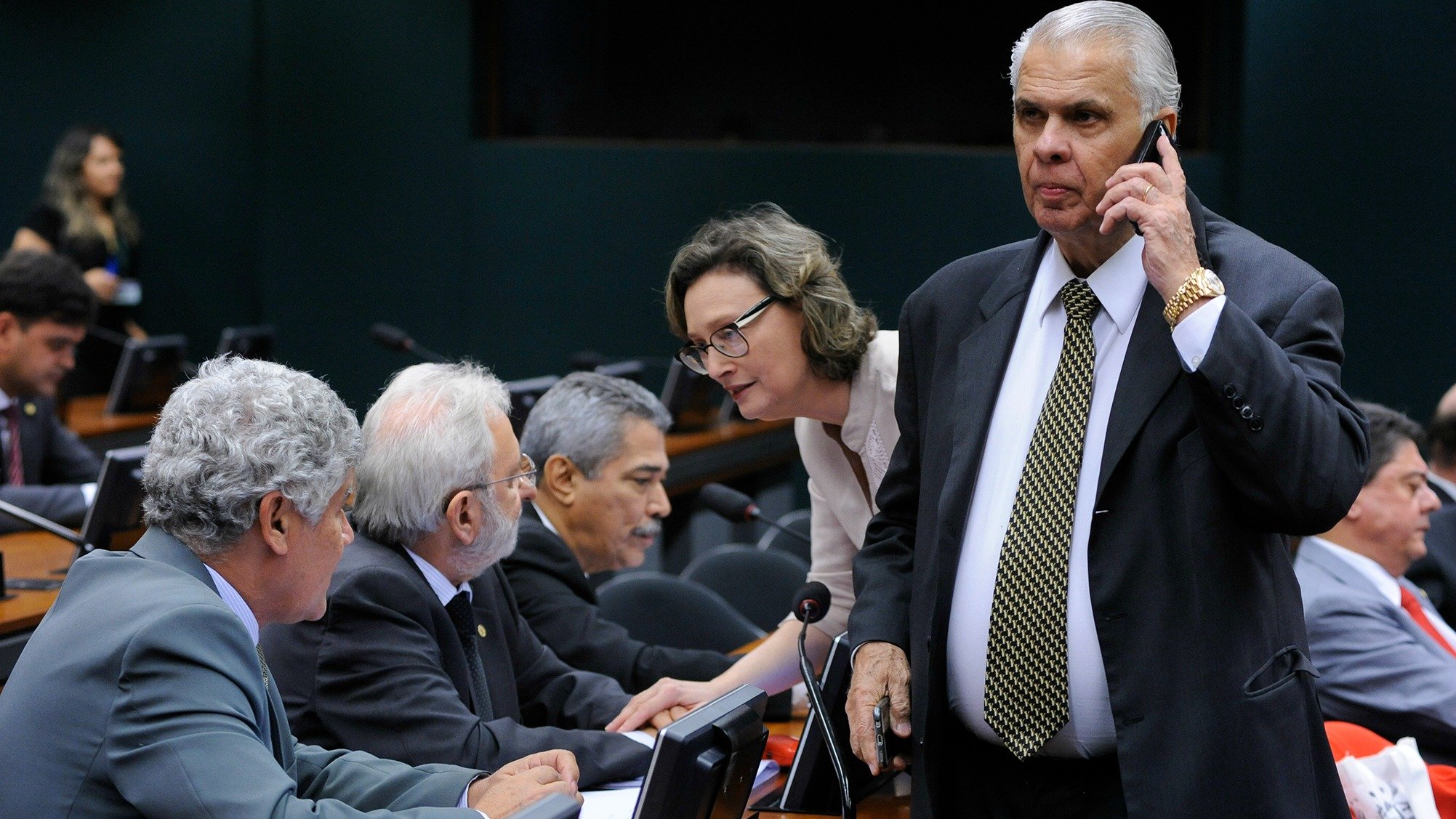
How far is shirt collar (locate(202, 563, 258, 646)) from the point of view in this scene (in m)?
1.53

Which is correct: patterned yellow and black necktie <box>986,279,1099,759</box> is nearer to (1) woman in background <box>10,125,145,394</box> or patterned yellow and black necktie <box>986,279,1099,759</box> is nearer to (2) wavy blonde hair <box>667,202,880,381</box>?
(2) wavy blonde hair <box>667,202,880,381</box>

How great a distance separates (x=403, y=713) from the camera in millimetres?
1953

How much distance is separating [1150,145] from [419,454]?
1.08 m

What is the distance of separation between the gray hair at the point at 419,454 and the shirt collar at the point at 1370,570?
1706 mm

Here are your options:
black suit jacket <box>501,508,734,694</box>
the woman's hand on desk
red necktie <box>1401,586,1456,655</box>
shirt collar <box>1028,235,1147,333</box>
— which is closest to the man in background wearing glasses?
the woman's hand on desk

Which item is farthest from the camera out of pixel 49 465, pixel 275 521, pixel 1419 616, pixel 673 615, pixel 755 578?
pixel 49 465

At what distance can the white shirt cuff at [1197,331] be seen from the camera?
143cm

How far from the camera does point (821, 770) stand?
77.1 inches

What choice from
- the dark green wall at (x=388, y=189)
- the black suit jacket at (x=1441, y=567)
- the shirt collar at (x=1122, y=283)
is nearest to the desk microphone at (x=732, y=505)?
the shirt collar at (x=1122, y=283)

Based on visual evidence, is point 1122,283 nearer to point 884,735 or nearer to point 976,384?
point 976,384

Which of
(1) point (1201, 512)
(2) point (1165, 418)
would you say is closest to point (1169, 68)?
(2) point (1165, 418)

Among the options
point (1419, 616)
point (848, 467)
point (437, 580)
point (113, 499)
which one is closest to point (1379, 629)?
point (1419, 616)

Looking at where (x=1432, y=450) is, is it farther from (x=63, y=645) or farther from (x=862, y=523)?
(x=63, y=645)

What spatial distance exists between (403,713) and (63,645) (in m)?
0.64
